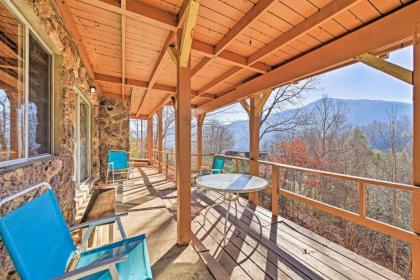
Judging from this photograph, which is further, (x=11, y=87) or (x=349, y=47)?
(x=349, y=47)

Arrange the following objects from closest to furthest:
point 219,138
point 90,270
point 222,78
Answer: point 90,270 → point 222,78 → point 219,138

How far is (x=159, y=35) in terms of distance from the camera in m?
2.61

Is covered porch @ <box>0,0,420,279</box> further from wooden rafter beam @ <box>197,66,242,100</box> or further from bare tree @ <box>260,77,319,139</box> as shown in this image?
bare tree @ <box>260,77,319,139</box>

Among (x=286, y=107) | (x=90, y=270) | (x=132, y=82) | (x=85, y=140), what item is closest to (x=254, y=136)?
(x=132, y=82)

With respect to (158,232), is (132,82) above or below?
above

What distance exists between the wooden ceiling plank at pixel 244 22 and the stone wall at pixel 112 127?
445cm

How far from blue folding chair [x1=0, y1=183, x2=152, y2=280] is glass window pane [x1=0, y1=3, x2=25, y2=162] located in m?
0.47

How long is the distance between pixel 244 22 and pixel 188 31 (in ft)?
2.27

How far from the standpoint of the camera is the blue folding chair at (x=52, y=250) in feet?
2.93

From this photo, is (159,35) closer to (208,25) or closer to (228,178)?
(208,25)

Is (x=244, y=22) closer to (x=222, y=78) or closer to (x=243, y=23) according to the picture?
(x=243, y=23)

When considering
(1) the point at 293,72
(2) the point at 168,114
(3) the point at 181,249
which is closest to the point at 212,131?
(2) the point at 168,114

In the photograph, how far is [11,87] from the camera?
1.42 meters

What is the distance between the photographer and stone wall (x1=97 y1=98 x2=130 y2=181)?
574cm
